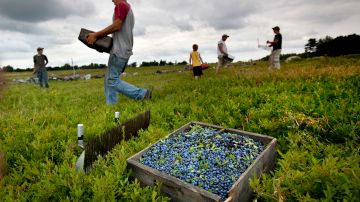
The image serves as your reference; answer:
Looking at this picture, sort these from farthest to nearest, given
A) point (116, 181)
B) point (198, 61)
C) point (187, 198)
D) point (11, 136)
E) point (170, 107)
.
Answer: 1. point (198, 61)
2. point (170, 107)
3. point (11, 136)
4. point (116, 181)
5. point (187, 198)

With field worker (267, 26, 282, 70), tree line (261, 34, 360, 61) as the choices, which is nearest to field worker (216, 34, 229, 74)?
field worker (267, 26, 282, 70)

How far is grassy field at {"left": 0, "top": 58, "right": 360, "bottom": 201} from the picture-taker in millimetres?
2824

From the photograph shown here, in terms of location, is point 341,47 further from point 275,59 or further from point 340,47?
point 275,59

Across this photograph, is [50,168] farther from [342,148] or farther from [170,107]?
[342,148]

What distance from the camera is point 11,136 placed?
4.61m

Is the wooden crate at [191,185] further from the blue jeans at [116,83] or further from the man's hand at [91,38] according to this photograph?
the man's hand at [91,38]

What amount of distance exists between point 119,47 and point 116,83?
98cm

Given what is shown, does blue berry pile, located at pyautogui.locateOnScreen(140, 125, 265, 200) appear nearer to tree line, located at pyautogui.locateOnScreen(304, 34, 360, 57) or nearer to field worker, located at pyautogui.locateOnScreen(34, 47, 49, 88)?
field worker, located at pyautogui.locateOnScreen(34, 47, 49, 88)

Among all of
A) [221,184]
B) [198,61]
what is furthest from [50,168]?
[198,61]

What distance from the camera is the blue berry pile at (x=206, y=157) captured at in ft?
10.2

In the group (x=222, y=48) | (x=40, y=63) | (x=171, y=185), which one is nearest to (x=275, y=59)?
(x=222, y=48)

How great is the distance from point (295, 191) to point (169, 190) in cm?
132

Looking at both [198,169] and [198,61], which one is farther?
[198,61]

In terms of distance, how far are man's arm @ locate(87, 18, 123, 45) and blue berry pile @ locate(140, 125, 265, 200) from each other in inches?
148
